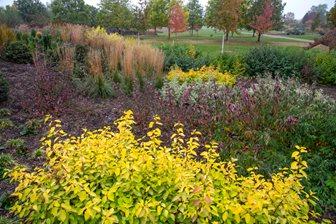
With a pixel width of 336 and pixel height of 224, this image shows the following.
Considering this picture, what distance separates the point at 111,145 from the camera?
307cm

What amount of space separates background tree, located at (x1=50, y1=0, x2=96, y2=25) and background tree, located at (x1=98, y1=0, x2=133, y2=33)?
1.53 m

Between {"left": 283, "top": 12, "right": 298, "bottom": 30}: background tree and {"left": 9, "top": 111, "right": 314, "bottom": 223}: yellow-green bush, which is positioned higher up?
{"left": 9, "top": 111, "right": 314, "bottom": 223}: yellow-green bush

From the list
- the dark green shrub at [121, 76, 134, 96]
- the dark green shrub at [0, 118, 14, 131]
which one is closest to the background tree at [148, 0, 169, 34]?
the dark green shrub at [121, 76, 134, 96]

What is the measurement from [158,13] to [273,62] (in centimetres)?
2598

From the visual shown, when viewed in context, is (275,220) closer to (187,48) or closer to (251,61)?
(251,61)

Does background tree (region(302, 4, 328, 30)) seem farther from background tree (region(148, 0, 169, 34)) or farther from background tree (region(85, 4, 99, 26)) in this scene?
background tree (region(85, 4, 99, 26))

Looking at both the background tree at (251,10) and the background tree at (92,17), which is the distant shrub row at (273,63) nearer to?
the background tree at (251,10)

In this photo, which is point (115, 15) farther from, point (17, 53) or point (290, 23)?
point (290, 23)

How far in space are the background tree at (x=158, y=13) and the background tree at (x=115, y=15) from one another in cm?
249

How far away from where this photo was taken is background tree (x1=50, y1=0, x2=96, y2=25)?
33.3 meters

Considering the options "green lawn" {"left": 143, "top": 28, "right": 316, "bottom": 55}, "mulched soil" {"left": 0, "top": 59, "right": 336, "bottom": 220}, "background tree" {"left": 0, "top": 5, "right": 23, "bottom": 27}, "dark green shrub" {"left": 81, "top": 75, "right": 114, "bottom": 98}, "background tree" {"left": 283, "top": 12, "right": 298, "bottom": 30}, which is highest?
"dark green shrub" {"left": 81, "top": 75, "right": 114, "bottom": 98}

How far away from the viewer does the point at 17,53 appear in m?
11.0

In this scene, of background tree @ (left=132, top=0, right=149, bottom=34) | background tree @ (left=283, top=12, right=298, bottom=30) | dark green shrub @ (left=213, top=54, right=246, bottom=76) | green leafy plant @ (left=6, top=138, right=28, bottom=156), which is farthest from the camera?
background tree @ (left=283, top=12, right=298, bottom=30)

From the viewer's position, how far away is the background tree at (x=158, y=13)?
115 ft
